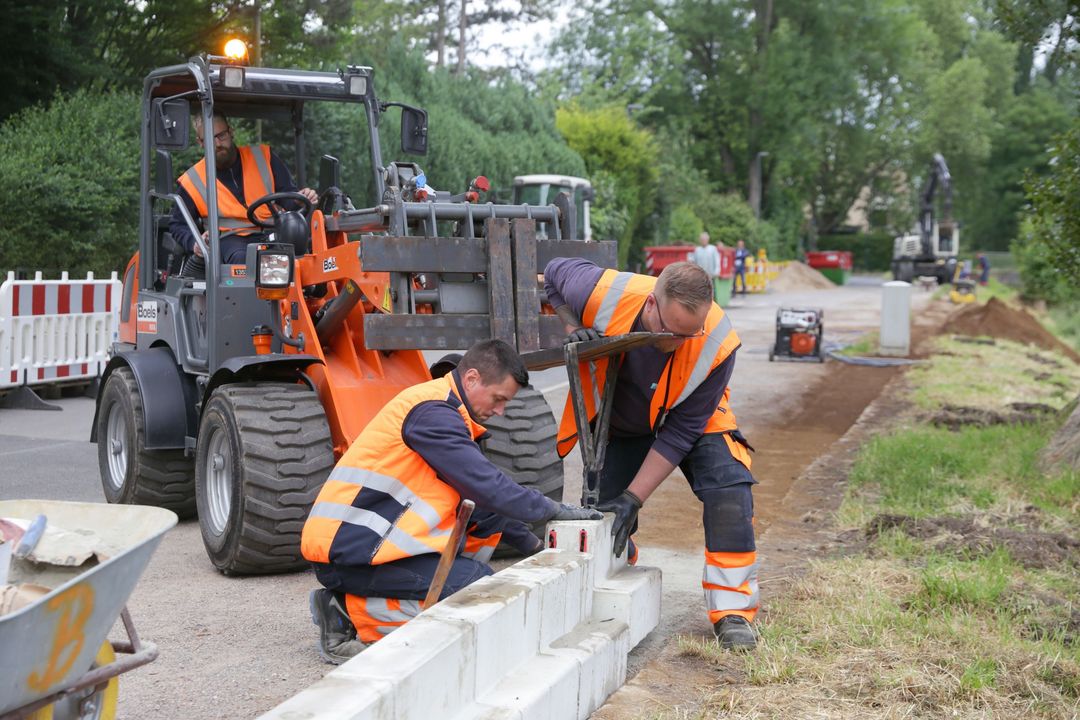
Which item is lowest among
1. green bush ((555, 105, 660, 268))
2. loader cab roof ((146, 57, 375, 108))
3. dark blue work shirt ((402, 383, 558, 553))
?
dark blue work shirt ((402, 383, 558, 553))

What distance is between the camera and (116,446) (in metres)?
8.02

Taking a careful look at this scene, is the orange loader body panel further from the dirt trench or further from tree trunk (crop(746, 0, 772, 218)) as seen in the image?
tree trunk (crop(746, 0, 772, 218))

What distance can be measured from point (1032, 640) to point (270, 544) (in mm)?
3500

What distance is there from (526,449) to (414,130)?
228 centimetres

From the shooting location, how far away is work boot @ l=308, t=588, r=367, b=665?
4.97m

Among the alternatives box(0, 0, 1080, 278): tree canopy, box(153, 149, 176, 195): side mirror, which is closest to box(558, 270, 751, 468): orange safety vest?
box(153, 149, 176, 195): side mirror

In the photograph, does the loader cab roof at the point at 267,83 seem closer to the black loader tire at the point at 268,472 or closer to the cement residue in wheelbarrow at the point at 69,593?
the black loader tire at the point at 268,472

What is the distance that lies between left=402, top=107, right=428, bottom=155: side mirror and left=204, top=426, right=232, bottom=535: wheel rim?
2.26m

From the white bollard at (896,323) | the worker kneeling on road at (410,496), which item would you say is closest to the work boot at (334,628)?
the worker kneeling on road at (410,496)

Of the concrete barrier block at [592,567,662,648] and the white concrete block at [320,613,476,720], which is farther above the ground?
the white concrete block at [320,613,476,720]

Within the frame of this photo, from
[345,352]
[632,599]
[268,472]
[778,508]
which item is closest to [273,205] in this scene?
[345,352]

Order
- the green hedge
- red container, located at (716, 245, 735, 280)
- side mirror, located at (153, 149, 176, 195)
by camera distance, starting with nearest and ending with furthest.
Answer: side mirror, located at (153, 149, 176, 195) < red container, located at (716, 245, 735, 280) < the green hedge

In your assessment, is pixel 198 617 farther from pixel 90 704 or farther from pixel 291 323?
pixel 90 704

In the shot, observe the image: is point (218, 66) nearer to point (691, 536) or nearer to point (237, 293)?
point (237, 293)
